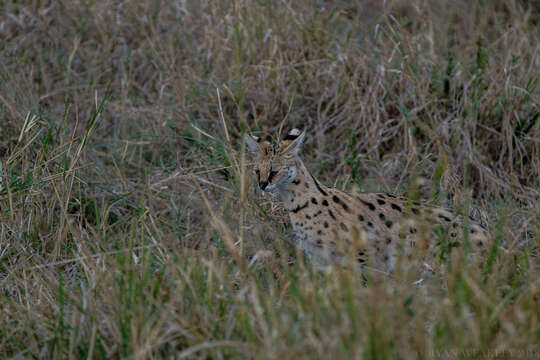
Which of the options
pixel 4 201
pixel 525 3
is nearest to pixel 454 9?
pixel 525 3

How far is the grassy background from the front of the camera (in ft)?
9.84

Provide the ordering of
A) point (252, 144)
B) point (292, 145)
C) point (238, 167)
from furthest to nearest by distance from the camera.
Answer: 1. point (252, 144)
2. point (292, 145)
3. point (238, 167)

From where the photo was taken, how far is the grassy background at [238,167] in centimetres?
300

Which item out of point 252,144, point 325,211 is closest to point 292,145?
point 252,144

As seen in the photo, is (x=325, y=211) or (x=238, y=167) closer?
(x=238, y=167)

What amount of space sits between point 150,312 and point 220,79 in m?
3.67

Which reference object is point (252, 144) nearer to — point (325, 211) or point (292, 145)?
point (292, 145)

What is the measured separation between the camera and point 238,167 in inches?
157

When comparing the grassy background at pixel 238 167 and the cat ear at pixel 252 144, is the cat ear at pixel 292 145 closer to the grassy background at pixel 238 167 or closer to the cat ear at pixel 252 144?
the cat ear at pixel 252 144

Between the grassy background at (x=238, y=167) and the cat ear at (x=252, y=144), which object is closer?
the grassy background at (x=238, y=167)

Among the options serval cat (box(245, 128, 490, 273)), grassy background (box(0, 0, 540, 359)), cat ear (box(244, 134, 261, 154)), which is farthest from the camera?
cat ear (box(244, 134, 261, 154))

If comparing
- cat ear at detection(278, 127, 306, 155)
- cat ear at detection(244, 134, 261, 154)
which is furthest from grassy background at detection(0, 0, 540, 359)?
cat ear at detection(278, 127, 306, 155)

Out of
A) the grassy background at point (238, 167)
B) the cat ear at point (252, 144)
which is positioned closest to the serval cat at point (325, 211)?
the cat ear at point (252, 144)

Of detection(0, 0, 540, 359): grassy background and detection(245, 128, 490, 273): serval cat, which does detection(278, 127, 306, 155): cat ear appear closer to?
detection(245, 128, 490, 273): serval cat
